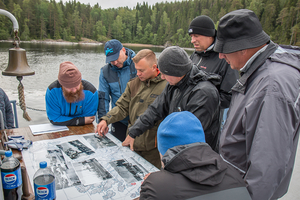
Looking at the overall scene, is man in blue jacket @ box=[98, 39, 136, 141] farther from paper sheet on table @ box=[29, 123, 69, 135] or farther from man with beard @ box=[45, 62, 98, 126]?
paper sheet on table @ box=[29, 123, 69, 135]

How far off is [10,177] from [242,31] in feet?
4.91

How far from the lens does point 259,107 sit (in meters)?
1.03

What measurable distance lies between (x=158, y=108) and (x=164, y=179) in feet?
3.51

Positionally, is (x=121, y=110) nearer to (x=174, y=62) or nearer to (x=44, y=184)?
(x=174, y=62)

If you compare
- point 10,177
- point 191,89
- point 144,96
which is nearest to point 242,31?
point 191,89

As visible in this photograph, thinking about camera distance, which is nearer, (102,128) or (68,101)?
(102,128)

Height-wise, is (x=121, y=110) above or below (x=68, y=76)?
below

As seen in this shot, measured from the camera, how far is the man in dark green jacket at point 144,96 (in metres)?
1.98

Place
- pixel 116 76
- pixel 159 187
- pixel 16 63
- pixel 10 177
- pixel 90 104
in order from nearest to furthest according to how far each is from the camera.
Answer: pixel 159 187, pixel 10 177, pixel 16 63, pixel 90 104, pixel 116 76

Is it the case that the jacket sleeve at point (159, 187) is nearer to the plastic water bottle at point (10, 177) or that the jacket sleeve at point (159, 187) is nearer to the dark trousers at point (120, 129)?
the plastic water bottle at point (10, 177)

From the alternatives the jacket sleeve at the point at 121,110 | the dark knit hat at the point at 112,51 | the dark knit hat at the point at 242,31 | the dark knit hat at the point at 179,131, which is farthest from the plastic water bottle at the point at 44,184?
the dark knit hat at the point at 112,51

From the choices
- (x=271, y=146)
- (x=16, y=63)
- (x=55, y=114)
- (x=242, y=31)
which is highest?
(x=242, y=31)

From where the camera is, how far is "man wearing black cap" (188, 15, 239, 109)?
2312 mm

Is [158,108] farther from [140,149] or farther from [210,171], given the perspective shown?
[210,171]
